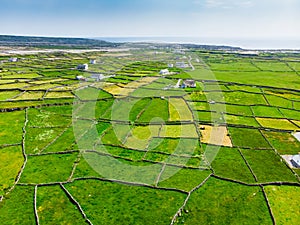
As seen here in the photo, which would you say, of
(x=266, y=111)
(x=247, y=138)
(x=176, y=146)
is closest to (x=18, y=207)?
(x=176, y=146)

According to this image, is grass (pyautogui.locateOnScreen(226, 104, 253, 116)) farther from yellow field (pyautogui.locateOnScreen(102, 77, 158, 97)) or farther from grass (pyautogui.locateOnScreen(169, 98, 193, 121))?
yellow field (pyautogui.locateOnScreen(102, 77, 158, 97))

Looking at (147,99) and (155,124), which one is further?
(147,99)

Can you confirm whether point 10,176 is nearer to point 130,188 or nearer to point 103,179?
point 103,179

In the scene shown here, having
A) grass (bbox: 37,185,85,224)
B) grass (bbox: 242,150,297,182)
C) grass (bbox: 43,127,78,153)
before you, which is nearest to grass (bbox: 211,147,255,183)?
grass (bbox: 242,150,297,182)

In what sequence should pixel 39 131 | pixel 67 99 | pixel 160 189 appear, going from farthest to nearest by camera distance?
pixel 67 99 → pixel 39 131 → pixel 160 189

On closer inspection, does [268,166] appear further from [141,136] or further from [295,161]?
[141,136]

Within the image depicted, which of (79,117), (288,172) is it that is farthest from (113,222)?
(79,117)
